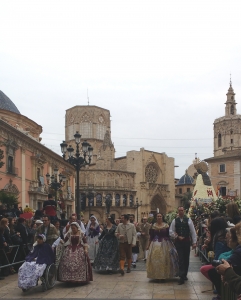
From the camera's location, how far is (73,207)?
4931cm

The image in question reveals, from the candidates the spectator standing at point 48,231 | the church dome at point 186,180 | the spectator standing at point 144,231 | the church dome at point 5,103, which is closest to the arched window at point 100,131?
the church dome at point 186,180

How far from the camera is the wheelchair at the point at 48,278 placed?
904 cm

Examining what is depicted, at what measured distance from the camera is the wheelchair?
29.7 feet

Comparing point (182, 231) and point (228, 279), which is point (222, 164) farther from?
point (228, 279)

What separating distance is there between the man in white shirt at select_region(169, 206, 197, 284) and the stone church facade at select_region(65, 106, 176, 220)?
51.3 meters

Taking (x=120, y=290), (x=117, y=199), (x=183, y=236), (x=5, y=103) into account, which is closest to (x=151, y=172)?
(x=117, y=199)

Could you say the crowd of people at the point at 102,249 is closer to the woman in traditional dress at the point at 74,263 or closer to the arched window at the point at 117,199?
the woman in traditional dress at the point at 74,263

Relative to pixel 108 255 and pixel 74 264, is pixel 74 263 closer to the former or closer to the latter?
pixel 74 264

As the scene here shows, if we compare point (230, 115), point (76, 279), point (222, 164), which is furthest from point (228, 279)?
point (230, 115)

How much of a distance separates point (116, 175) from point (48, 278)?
59419 mm

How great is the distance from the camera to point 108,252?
465 inches

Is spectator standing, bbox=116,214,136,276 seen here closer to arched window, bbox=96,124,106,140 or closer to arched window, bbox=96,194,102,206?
arched window, bbox=96,194,102,206

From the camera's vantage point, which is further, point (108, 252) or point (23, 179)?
point (23, 179)

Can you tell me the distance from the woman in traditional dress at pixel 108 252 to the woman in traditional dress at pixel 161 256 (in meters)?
1.78
